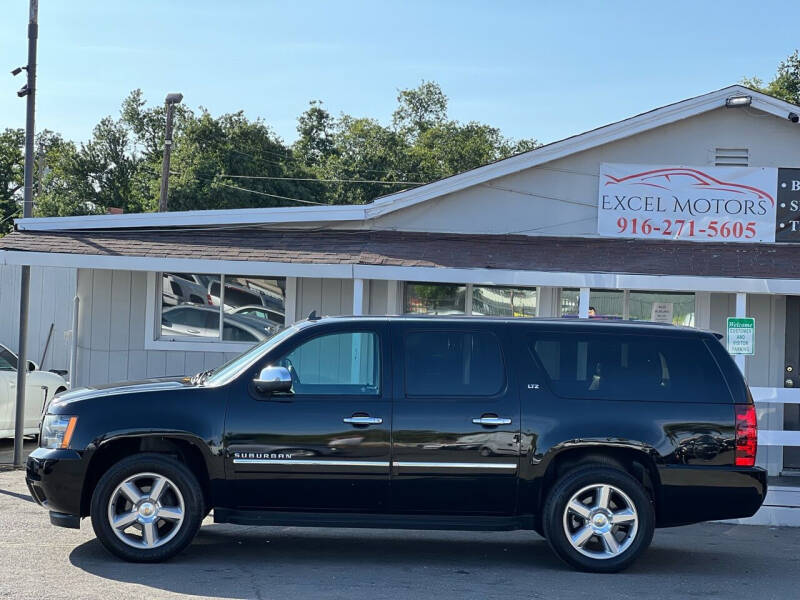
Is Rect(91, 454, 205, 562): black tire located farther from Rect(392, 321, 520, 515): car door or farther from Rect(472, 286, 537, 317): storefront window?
Rect(472, 286, 537, 317): storefront window

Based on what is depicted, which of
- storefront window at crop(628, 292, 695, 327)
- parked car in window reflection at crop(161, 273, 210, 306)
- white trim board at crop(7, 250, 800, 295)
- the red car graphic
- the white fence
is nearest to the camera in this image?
the white fence

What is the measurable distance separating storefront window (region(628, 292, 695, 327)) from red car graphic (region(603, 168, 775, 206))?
4.82 ft

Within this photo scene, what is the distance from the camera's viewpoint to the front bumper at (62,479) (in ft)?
23.6

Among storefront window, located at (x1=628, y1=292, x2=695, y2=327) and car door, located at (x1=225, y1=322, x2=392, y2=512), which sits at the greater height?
storefront window, located at (x1=628, y1=292, x2=695, y2=327)

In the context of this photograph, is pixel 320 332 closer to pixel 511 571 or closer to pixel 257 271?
pixel 511 571

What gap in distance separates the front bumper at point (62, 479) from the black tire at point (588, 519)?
332cm

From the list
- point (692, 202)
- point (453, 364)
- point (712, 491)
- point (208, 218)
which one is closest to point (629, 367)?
point (712, 491)

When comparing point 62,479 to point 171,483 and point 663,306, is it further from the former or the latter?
point 663,306

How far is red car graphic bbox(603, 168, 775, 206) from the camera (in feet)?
43.1

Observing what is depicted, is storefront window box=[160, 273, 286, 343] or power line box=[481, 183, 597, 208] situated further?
storefront window box=[160, 273, 286, 343]

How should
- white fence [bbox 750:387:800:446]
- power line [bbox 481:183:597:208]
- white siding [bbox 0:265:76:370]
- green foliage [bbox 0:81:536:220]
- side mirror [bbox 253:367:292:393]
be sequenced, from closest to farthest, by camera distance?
1. side mirror [bbox 253:367:292:393]
2. white fence [bbox 750:387:800:446]
3. power line [bbox 481:183:597:208]
4. white siding [bbox 0:265:76:370]
5. green foliage [bbox 0:81:536:220]

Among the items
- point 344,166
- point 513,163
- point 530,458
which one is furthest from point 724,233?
point 344,166

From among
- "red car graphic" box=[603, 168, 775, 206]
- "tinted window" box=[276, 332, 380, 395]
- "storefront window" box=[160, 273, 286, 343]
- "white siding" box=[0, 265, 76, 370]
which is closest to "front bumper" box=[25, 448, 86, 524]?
"tinted window" box=[276, 332, 380, 395]

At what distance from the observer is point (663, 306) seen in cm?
1372
